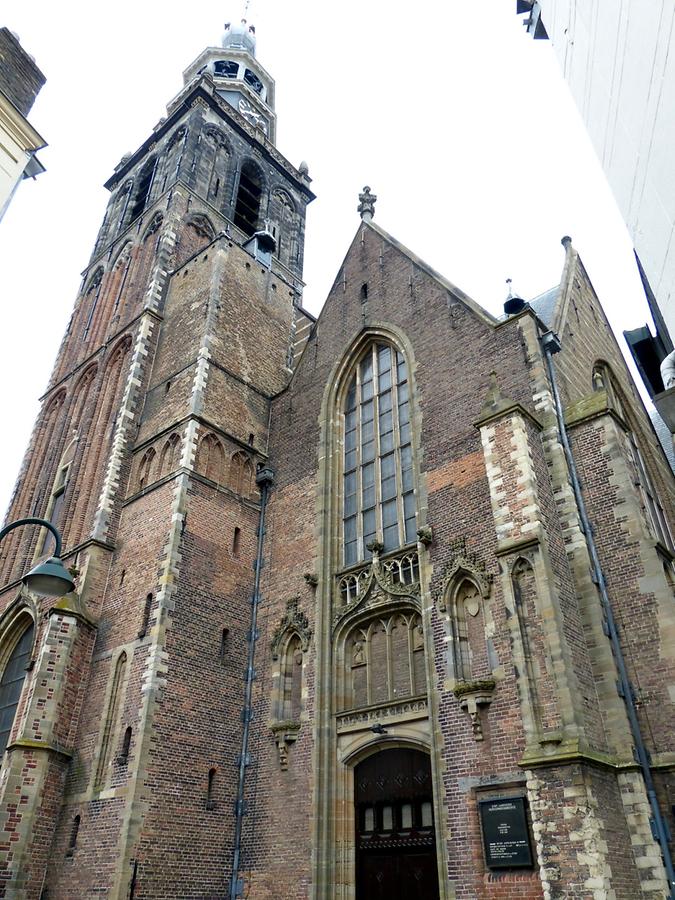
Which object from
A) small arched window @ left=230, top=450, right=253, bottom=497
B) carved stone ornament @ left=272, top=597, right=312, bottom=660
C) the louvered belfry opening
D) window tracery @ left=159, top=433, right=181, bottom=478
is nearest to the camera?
carved stone ornament @ left=272, top=597, right=312, bottom=660

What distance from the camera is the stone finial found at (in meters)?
21.1

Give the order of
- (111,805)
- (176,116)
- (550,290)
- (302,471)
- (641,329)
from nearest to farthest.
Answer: (111,805) → (641,329) → (302,471) → (550,290) → (176,116)

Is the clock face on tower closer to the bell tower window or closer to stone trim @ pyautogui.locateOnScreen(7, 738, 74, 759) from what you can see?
the bell tower window

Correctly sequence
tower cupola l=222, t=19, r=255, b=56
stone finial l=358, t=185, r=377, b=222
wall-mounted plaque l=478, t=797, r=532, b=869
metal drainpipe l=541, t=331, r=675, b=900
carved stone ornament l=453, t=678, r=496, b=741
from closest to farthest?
1. metal drainpipe l=541, t=331, r=675, b=900
2. wall-mounted plaque l=478, t=797, r=532, b=869
3. carved stone ornament l=453, t=678, r=496, b=741
4. stone finial l=358, t=185, r=377, b=222
5. tower cupola l=222, t=19, r=255, b=56

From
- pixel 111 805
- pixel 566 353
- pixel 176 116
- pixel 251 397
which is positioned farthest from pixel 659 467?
pixel 176 116

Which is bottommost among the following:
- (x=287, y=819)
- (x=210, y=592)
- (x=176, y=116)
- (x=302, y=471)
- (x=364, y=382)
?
(x=287, y=819)

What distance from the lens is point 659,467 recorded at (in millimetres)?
18844

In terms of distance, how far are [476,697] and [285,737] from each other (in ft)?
15.1

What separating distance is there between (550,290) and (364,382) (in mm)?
6409

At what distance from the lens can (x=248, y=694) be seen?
51.5 feet

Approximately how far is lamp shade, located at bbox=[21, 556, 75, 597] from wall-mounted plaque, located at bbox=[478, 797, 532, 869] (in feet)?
23.9

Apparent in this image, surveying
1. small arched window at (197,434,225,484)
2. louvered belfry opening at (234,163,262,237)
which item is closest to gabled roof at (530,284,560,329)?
small arched window at (197,434,225,484)

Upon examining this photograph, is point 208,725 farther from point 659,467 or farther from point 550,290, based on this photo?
point 550,290

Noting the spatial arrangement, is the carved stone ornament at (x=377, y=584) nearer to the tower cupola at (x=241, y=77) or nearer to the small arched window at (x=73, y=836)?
the small arched window at (x=73, y=836)
